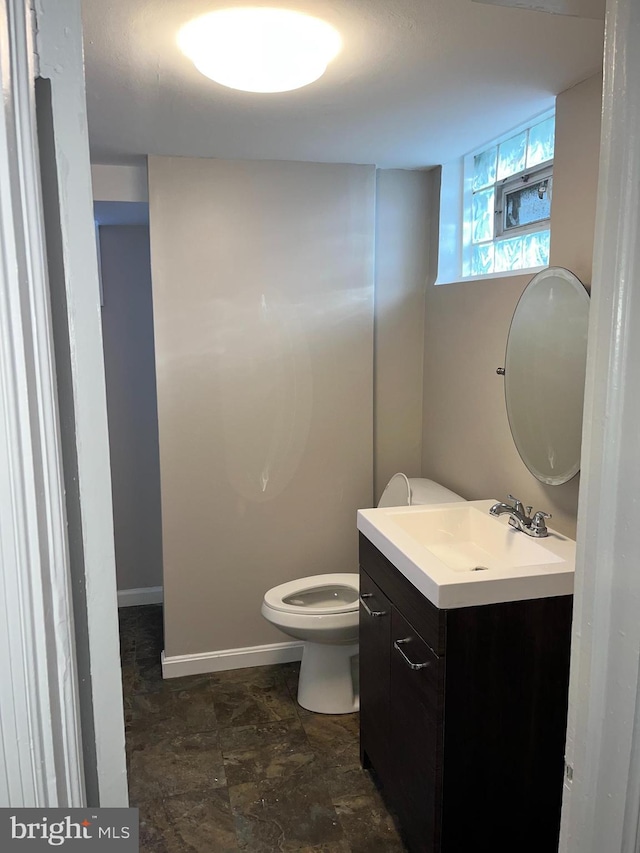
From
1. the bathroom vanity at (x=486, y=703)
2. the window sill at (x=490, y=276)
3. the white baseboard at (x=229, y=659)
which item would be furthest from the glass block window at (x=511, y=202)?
the white baseboard at (x=229, y=659)

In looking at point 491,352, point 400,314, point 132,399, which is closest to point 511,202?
point 491,352

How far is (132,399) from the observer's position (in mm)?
3807

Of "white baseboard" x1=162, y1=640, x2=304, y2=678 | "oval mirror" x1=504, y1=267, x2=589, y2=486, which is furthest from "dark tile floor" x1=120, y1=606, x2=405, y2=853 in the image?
"oval mirror" x1=504, y1=267, x2=589, y2=486

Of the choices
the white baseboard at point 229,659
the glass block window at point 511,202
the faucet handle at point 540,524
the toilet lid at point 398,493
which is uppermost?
the glass block window at point 511,202

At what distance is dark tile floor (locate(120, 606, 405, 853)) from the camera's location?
86.3 inches

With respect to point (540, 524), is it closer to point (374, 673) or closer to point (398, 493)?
point (374, 673)

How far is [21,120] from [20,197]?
7 cm

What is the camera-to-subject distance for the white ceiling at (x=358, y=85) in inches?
61.1

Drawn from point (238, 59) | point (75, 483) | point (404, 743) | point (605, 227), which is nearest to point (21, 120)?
point (75, 483)

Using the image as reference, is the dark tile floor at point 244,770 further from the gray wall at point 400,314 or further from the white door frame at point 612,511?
the white door frame at point 612,511

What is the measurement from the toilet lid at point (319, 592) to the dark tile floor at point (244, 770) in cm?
40

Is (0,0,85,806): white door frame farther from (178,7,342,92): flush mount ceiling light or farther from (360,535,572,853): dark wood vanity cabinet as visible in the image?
(360,535,572,853): dark wood vanity cabinet

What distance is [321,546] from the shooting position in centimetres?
329

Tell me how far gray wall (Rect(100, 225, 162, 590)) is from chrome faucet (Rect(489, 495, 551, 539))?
2.17 metres
